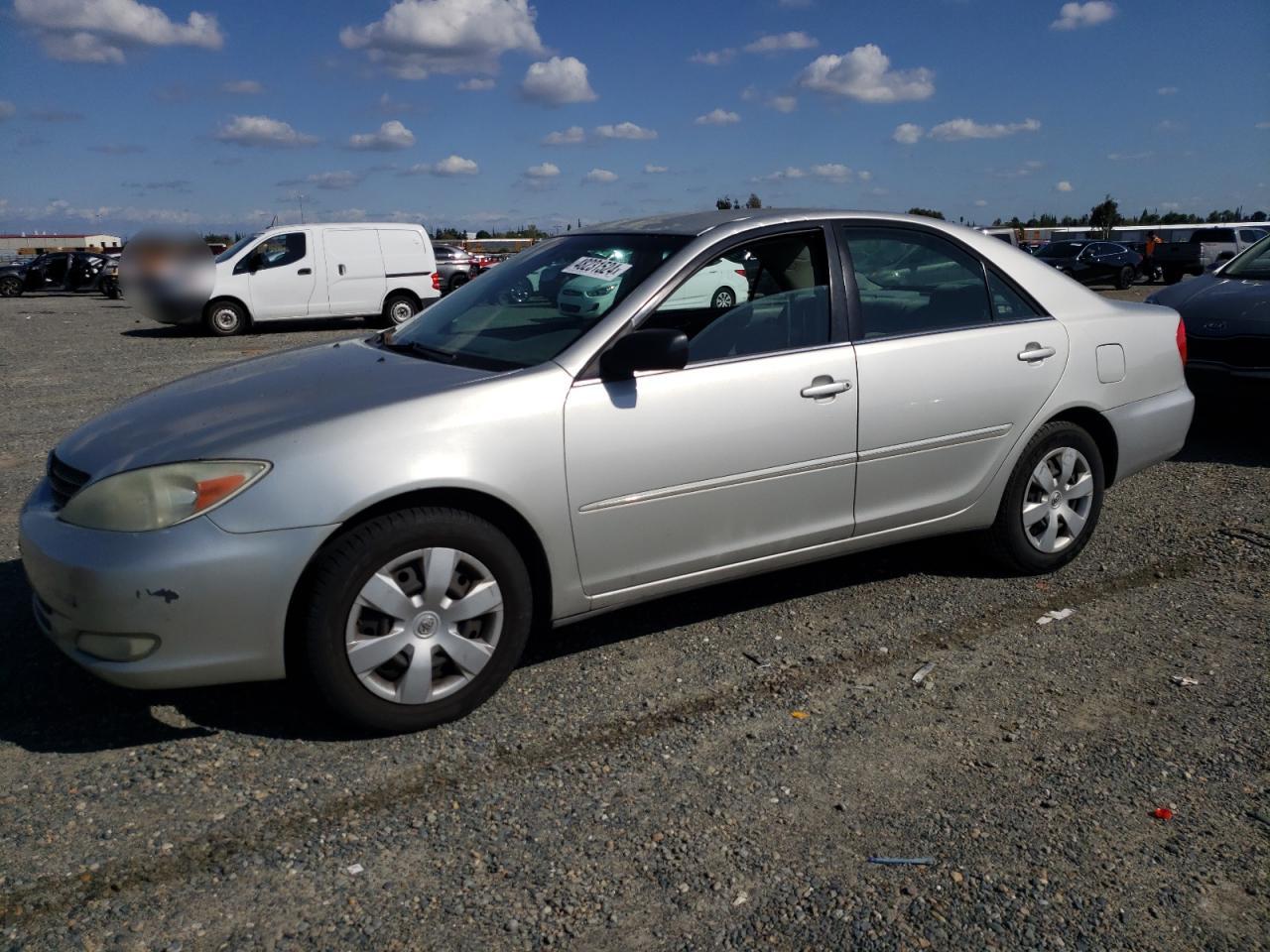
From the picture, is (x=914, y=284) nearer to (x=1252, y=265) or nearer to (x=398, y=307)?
(x=1252, y=265)

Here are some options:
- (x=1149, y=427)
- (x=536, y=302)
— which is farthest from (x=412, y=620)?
(x=1149, y=427)

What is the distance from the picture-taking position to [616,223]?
466 centimetres

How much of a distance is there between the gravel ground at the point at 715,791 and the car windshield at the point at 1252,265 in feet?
13.9

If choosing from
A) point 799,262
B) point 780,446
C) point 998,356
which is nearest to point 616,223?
point 799,262

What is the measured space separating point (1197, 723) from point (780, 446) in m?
1.61

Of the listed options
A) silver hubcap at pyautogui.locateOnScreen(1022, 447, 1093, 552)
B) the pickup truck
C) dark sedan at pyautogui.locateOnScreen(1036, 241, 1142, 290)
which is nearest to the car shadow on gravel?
silver hubcap at pyautogui.locateOnScreen(1022, 447, 1093, 552)

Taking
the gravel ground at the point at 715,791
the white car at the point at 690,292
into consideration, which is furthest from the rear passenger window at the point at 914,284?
the gravel ground at the point at 715,791

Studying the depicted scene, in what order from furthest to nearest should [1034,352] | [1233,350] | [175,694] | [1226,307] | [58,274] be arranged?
[58,274], [1226,307], [1233,350], [1034,352], [175,694]

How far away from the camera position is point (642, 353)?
3498 millimetres

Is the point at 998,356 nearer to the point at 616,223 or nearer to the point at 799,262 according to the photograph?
the point at 799,262

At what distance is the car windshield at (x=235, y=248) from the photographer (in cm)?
1762

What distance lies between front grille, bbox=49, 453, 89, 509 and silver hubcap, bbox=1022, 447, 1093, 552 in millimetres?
3603

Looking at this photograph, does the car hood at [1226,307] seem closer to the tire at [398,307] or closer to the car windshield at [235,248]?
the tire at [398,307]

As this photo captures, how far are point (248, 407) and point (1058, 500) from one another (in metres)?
3.35
